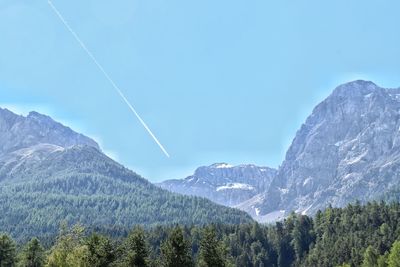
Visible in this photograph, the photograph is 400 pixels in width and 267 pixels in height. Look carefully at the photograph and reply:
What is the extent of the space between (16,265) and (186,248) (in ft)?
197

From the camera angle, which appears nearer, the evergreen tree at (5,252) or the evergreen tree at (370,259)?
the evergreen tree at (5,252)

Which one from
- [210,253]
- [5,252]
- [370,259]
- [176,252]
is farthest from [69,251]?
[370,259]

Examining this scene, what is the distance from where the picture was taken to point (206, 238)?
93.6 metres

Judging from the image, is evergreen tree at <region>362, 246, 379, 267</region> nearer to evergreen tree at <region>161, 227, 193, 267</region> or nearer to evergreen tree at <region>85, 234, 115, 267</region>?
evergreen tree at <region>161, 227, 193, 267</region>

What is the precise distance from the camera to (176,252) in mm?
92938

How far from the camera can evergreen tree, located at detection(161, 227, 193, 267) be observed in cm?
9262

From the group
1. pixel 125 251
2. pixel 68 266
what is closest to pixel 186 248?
pixel 125 251

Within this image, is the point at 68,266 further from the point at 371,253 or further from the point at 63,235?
the point at 371,253

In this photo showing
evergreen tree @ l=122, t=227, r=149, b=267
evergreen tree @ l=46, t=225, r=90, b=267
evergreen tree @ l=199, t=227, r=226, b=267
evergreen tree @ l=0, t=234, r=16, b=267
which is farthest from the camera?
evergreen tree @ l=0, t=234, r=16, b=267

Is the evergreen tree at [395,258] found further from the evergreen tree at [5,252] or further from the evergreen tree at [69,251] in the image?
the evergreen tree at [5,252]

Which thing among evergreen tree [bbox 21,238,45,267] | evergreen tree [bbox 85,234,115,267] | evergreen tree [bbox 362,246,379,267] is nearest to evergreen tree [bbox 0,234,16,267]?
evergreen tree [bbox 21,238,45,267]

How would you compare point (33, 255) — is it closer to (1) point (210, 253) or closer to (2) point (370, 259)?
(1) point (210, 253)

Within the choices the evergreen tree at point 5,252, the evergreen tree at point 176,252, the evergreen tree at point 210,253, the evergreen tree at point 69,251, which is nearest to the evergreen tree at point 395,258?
the evergreen tree at point 210,253

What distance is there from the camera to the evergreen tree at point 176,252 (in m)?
92.6
